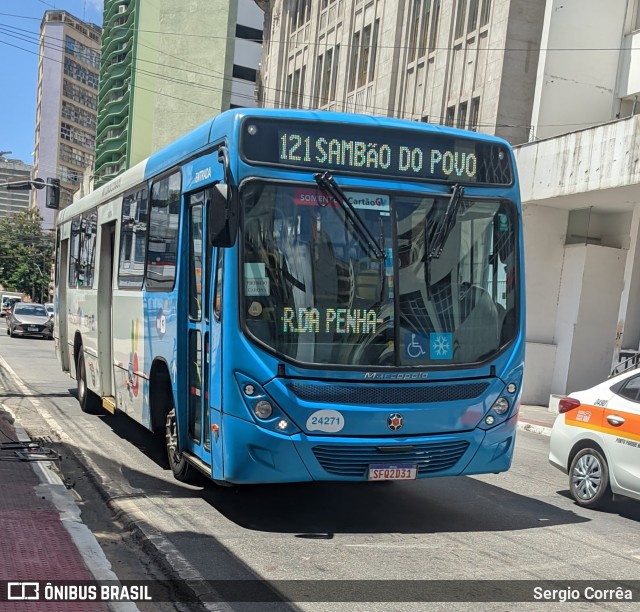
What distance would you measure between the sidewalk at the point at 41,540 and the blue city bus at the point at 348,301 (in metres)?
1.21

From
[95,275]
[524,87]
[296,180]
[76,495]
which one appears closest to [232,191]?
[296,180]

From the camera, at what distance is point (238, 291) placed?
6391 millimetres

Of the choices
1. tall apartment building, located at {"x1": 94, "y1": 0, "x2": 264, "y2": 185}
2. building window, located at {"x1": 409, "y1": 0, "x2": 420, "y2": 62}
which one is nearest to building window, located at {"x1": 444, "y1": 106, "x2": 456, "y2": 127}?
building window, located at {"x1": 409, "y1": 0, "x2": 420, "y2": 62}

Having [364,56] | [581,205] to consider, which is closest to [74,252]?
[581,205]

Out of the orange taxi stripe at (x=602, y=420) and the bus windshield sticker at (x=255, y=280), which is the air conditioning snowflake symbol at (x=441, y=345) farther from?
the orange taxi stripe at (x=602, y=420)

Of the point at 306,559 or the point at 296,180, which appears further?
the point at 296,180

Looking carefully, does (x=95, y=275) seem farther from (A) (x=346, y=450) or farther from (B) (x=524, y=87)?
(B) (x=524, y=87)

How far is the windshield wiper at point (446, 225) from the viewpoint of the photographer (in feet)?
22.1

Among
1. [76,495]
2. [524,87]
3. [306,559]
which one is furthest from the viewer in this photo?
[524,87]

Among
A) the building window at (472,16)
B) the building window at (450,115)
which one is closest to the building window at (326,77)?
the building window at (450,115)

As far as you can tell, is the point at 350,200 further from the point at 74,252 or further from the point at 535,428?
the point at 535,428

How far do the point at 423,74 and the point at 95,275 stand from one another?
1876 cm

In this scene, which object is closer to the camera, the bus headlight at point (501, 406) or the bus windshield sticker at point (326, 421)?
the bus windshield sticker at point (326, 421)

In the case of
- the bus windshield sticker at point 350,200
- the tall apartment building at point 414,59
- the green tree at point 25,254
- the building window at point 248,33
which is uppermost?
the building window at point 248,33
